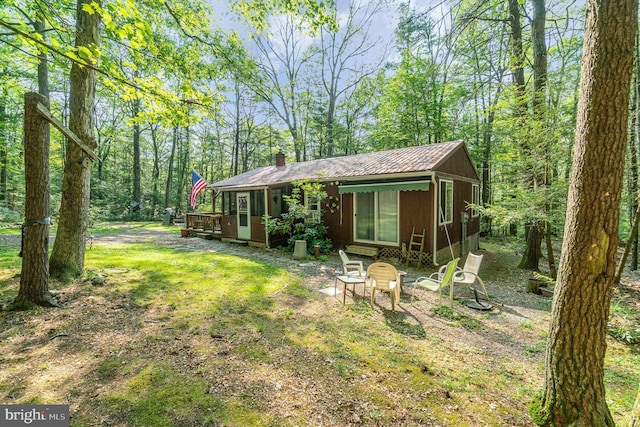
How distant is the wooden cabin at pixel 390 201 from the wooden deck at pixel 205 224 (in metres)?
2.15

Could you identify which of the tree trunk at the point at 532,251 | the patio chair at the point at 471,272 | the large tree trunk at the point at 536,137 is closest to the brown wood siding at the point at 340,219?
the patio chair at the point at 471,272

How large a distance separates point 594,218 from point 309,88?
24018mm

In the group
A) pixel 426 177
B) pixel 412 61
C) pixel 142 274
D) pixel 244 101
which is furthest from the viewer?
pixel 244 101

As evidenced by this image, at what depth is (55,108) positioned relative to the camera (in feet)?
60.1

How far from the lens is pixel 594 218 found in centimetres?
196

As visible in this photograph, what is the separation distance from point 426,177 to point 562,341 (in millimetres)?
6098

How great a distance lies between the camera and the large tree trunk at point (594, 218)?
1939mm

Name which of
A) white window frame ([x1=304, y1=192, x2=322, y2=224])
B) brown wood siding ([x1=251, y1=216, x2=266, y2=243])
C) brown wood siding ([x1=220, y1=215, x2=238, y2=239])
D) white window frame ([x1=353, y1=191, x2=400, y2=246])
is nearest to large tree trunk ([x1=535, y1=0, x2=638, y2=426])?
white window frame ([x1=353, y1=191, x2=400, y2=246])

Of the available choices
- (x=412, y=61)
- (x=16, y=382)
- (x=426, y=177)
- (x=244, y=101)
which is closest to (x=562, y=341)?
(x=16, y=382)

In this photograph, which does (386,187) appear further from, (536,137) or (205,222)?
(205,222)

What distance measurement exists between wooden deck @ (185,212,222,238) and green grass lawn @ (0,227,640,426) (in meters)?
8.18

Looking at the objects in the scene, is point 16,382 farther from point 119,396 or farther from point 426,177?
point 426,177

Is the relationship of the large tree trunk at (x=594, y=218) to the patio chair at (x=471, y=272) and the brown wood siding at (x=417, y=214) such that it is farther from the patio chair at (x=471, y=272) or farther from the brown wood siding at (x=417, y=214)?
the brown wood siding at (x=417, y=214)

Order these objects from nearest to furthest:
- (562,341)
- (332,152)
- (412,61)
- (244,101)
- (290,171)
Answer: (562,341)
(290,171)
(412,61)
(332,152)
(244,101)
